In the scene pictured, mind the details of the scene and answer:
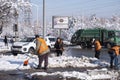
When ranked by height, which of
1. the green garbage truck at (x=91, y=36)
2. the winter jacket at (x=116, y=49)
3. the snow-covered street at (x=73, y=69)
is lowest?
the green garbage truck at (x=91, y=36)

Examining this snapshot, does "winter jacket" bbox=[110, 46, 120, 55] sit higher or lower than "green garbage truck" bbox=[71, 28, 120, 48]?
higher

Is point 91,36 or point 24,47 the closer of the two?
point 24,47

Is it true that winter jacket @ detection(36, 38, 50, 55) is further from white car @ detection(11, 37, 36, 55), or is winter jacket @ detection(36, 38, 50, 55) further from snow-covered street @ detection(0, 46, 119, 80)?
white car @ detection(11, 37, 36, 55)

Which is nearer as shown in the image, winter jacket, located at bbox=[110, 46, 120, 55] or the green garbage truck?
winter jacket, located at bbox=[110, 46, 120, 55]

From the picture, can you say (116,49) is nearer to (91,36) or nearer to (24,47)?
(24,47)

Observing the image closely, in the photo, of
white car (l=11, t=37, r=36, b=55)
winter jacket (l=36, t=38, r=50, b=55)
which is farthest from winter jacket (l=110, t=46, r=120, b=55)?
white car (l=11, t=37, r=36, b=55)

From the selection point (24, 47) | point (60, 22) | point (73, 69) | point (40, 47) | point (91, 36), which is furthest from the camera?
point (91, 36)

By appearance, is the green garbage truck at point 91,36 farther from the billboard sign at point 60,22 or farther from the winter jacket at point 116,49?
the winter jacket at point 116,49

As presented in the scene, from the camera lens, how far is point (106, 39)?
54562 mm

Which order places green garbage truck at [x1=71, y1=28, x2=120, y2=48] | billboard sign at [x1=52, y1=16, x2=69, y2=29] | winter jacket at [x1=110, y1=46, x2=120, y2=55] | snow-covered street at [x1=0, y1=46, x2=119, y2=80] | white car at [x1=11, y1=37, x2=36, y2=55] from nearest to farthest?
snow-covered street at [x1=0, y1=46, x2=119, y2=80] → winter jacket at [x1=110, y1=46, x2=120, y2=55] → white car at [x1=11, y1=37, x2=36, y2=55] → billboard sign at [x1=52, y1=16, x2=69, y2=29] → green garbage truck at [x1=71, y1=28, x2=120, y2=48]

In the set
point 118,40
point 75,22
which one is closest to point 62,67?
point 118,40

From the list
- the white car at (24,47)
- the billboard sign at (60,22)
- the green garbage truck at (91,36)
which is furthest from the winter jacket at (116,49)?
the green garbage truck at (91,36)

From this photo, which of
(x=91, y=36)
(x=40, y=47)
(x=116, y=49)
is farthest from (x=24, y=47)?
(x=91, y=36)

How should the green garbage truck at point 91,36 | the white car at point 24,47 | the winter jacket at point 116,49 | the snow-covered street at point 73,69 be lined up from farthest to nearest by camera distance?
the green garbage truck at point 91,36 → the white car at point 24,47 → the winter jacket at point 116,49 → the snow-covered street at point 73,69
